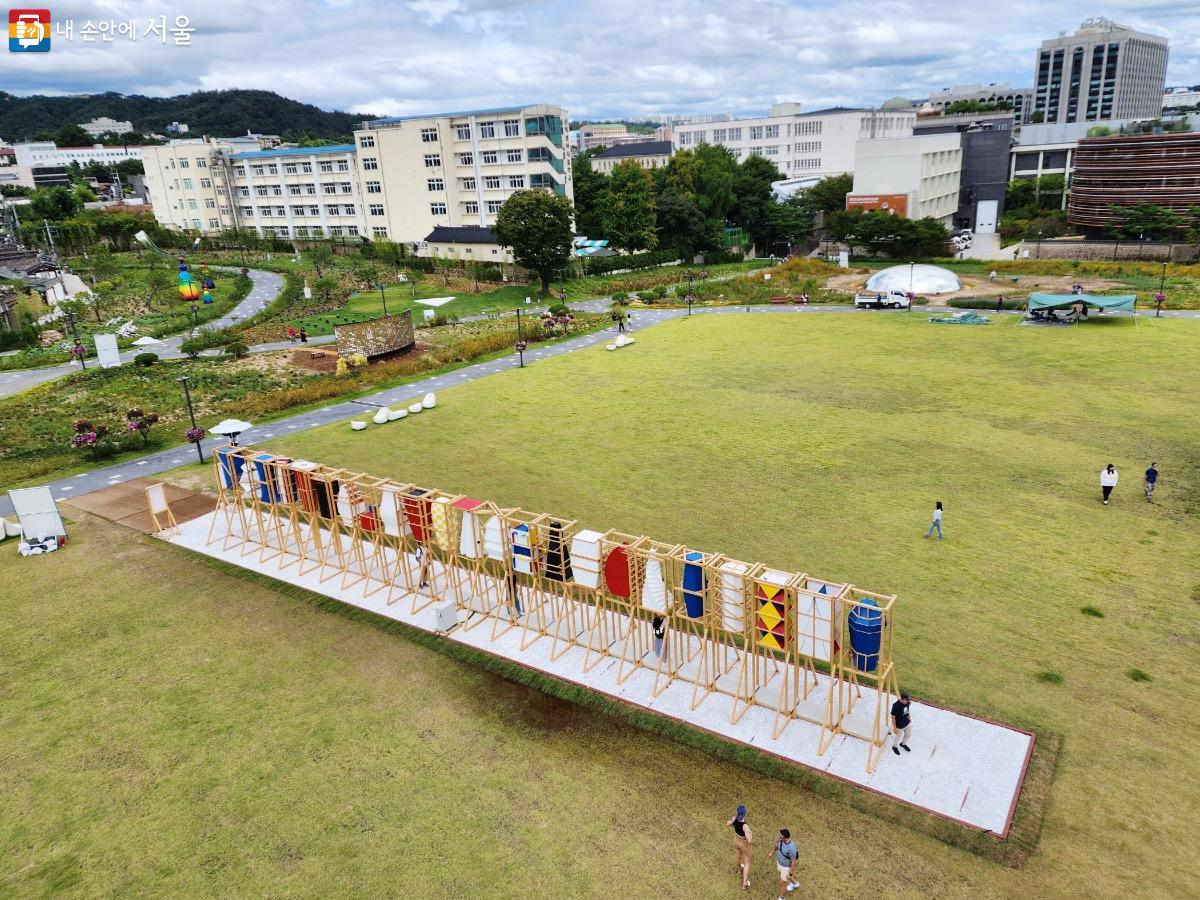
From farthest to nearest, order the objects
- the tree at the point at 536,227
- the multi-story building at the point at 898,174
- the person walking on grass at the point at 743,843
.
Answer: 1. the multi-story building at the point at 898,174
2. the tree at the point at 536,227
3. the person walking on grass at the point at 743,843

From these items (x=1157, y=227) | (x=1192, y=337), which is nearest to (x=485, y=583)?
(x=1192, y=337)

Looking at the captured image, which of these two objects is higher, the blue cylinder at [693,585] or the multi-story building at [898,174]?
the multi-story building at [898,174]

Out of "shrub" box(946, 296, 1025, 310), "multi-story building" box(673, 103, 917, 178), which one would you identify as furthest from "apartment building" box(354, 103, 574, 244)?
"multi-story building" box(673, 103, 917, 178)

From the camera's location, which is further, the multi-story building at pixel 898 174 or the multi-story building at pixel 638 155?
the multi-story building at pixel 638 155

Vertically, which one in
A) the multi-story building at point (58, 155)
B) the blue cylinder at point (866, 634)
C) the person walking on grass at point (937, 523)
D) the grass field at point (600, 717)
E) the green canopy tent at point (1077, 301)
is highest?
the multi-story building at point (58, 155)

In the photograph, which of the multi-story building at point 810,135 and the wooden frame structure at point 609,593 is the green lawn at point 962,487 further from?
the multi-story building at point 810,135

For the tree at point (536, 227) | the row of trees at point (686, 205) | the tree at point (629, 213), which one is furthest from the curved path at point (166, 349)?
the row of trees at point (686, 205)

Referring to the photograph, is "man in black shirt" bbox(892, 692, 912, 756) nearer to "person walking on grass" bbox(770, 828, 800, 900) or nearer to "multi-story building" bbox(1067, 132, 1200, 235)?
"person walking on grass" bbox(770, 828, 800, 900)
